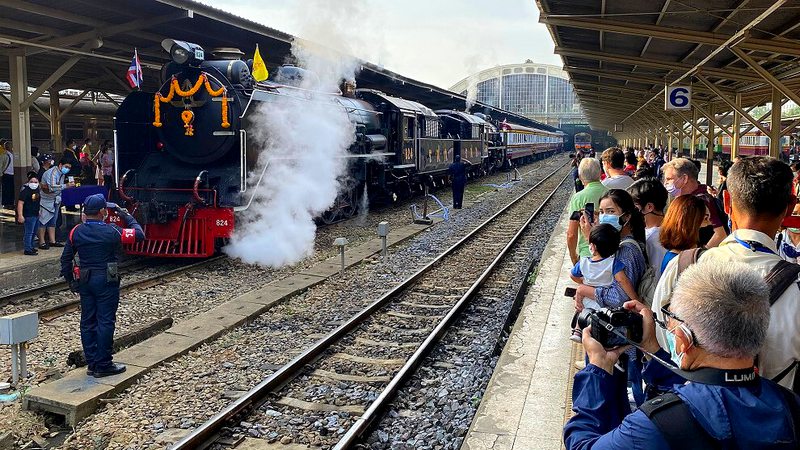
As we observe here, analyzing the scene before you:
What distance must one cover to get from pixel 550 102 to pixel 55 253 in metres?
88.0

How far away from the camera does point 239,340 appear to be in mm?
6363

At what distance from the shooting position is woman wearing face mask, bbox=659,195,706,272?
324 centimetres

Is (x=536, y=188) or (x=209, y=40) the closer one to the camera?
(x=209, y=40)

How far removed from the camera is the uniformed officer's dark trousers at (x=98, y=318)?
518cm

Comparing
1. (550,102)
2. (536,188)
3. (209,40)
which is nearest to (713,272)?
(209,40)

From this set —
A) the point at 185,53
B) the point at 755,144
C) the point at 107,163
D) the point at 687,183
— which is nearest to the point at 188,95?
the point at 185,53

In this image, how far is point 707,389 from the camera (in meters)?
1.63

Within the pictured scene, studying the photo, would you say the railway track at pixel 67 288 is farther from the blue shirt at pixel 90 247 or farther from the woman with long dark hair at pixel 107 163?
the woman with long dark hair at pixel 107 163

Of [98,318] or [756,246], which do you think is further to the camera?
[98,318]

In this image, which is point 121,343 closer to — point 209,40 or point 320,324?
point 320,324

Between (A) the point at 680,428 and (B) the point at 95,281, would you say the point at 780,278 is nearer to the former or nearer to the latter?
(A) the point at 680,428

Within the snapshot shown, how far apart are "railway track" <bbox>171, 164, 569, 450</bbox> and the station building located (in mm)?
83810

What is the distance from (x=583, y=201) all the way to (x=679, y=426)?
387cm

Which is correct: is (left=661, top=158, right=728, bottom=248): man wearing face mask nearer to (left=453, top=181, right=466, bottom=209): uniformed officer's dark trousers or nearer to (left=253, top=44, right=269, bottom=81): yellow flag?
(left=253, top=44, right=269, bottom=81): yellow flag
